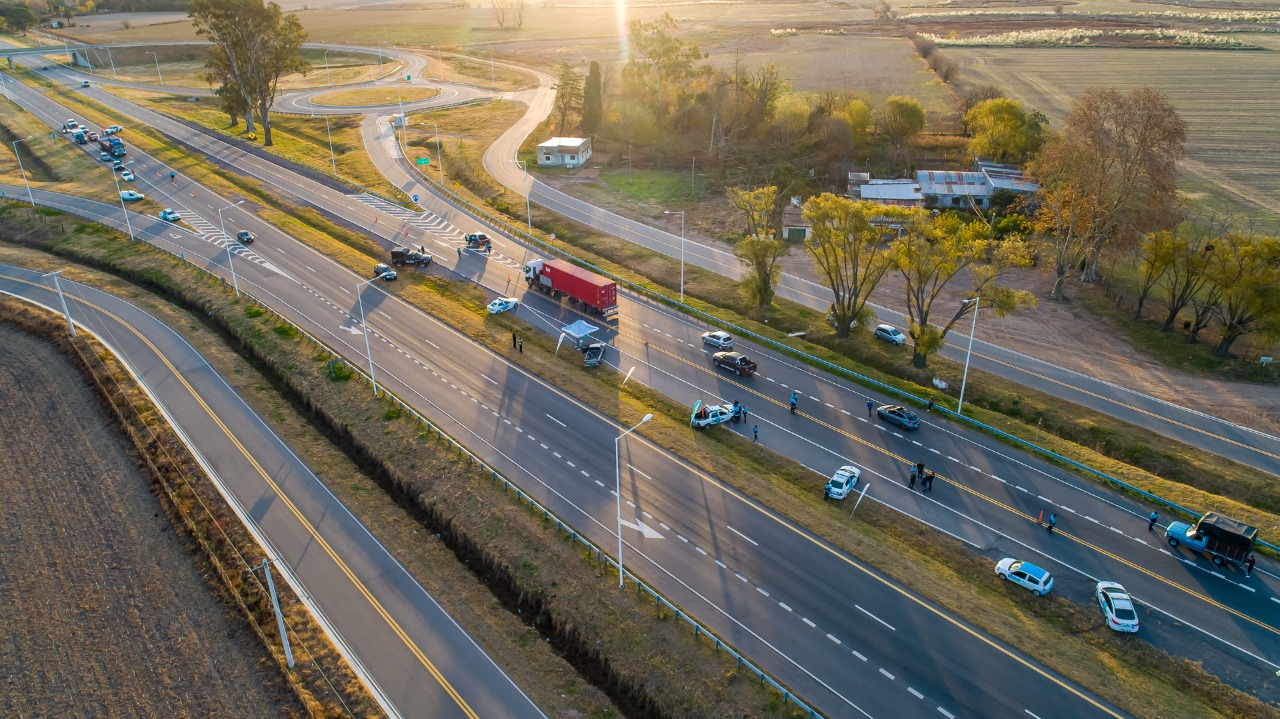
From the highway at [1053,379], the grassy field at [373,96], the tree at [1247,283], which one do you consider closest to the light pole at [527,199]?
the highway at [1053,379]

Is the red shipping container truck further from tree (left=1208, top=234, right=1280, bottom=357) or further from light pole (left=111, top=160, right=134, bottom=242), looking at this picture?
tree (left=1208, top=234, right=1280, bottom=357)

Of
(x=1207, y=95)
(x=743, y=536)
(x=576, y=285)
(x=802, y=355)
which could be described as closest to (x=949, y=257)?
(x=802, y=355)

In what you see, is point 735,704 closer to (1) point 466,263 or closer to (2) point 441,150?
(1) point 466,263

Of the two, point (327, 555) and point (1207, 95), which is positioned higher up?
point (1207, 95)

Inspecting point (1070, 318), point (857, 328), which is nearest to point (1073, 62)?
point (1070, 318)

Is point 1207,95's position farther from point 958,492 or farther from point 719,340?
point 958,492
